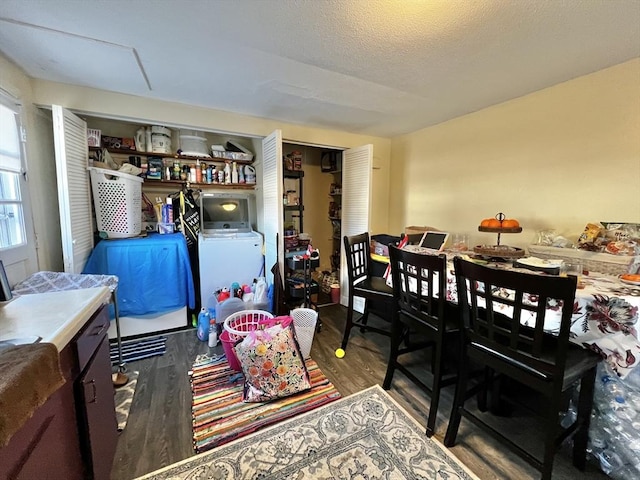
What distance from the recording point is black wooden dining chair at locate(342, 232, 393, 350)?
2.20 meters

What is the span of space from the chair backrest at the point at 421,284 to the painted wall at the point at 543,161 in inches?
50.8

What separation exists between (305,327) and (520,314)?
1405mm

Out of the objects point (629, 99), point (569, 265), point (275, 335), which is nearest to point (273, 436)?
point (275, 335)

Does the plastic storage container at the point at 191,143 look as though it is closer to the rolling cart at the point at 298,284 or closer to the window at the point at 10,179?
the window at the point at 10,179

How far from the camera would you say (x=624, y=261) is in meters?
1.54

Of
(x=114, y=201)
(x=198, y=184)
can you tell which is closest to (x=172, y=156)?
(x=198, y=184)

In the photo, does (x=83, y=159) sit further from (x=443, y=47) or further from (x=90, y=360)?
(x=443, y=47)

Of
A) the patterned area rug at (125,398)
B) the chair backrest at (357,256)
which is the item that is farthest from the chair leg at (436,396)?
the patterned area rug at (125,398)

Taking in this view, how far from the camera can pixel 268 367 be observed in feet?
5.64

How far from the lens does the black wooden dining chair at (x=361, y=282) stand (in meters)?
2.20

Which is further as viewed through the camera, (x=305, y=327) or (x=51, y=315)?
(x=305, y=327)

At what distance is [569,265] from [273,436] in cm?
196

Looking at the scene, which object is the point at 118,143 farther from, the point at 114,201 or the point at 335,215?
the point at 335,215

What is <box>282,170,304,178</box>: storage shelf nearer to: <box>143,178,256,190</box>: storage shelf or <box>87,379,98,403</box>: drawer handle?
<box>143,178,256,190</box>: storage shelf
